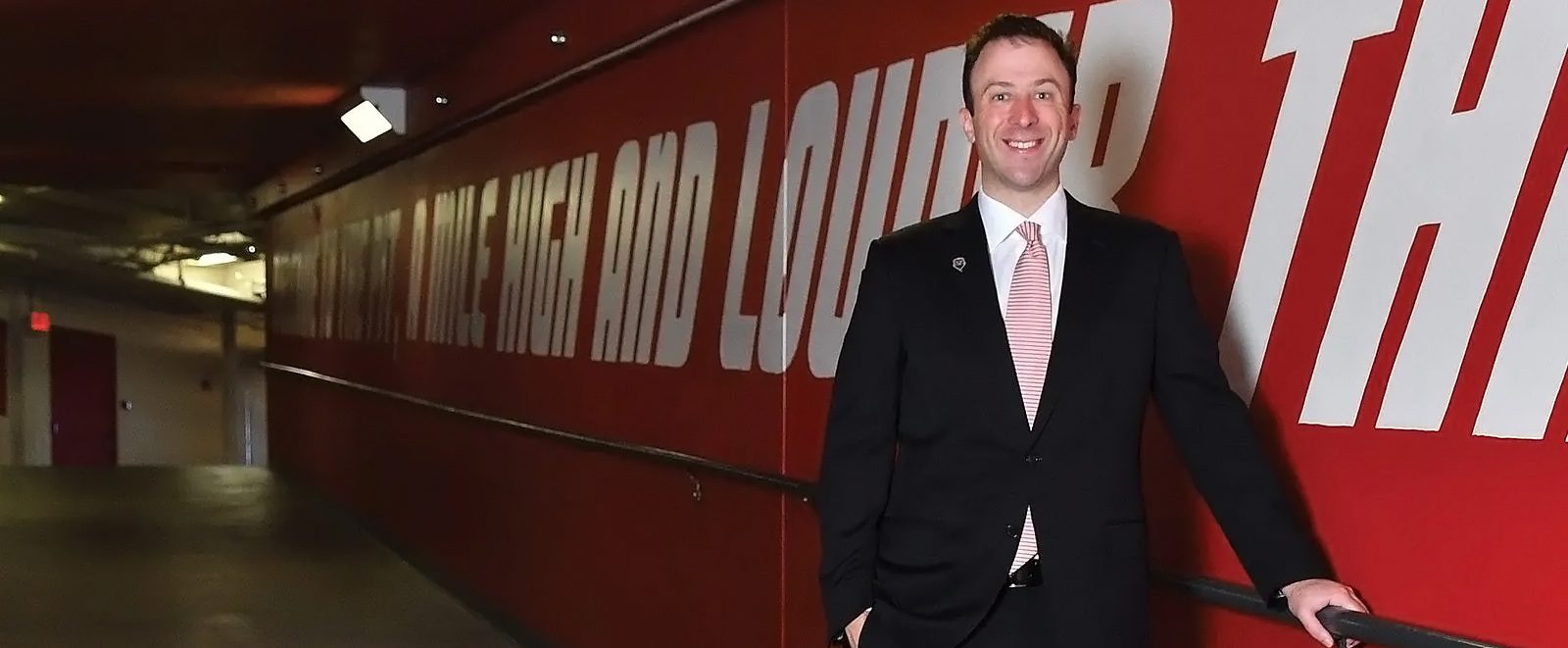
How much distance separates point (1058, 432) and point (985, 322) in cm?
16

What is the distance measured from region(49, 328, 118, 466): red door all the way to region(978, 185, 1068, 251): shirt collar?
21350 mm

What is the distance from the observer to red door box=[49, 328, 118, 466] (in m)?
21.5

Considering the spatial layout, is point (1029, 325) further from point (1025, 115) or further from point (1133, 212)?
point (1133, 212)

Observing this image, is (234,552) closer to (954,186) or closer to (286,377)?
(286,377)

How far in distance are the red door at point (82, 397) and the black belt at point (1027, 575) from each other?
70.3ft

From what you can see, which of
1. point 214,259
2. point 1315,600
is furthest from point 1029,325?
point 214,259

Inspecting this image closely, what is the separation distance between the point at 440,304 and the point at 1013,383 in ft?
18.0

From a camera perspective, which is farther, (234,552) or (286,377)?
(286,377)

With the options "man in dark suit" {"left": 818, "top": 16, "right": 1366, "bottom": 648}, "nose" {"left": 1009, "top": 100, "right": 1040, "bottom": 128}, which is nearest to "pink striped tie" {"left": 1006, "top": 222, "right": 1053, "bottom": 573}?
"man in dark suit" {"left": 818, "top": 16, "right": 1366, "bottom": 648}

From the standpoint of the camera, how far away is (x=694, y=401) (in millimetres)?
4484

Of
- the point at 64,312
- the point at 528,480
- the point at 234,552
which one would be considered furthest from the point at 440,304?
the point at 64,312

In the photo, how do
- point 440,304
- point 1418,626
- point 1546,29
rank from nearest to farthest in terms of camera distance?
1. point 1546,29
2. point 1418,626
3. point 440,304

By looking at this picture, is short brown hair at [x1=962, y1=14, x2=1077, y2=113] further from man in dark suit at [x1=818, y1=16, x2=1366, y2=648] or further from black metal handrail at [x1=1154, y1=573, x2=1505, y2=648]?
black metal handrail at [x1=1154, y1=573, x2=1505, y2=648]

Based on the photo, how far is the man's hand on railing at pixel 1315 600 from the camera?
197 cm
